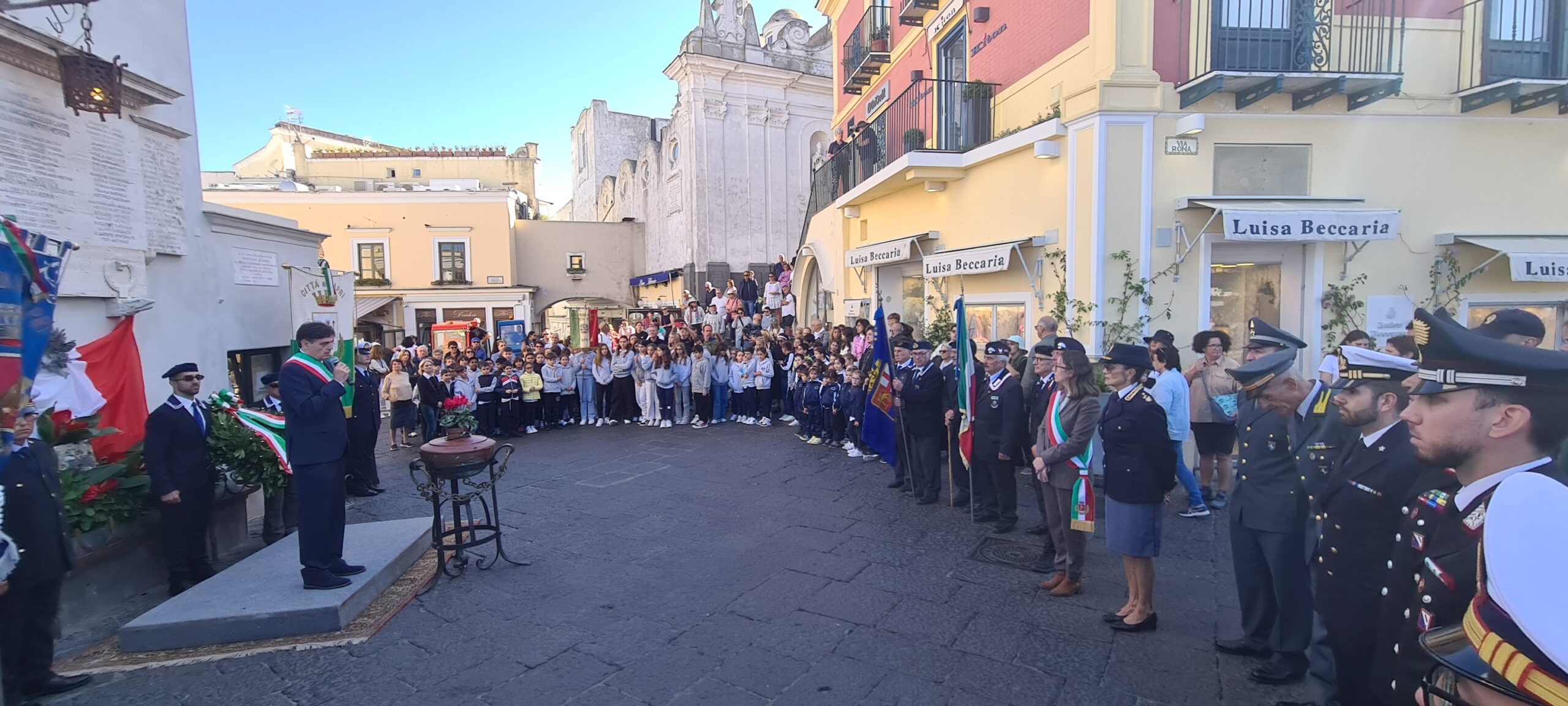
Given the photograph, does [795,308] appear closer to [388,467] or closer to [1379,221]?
[388,467]

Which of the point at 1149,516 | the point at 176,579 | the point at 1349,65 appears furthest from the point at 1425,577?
the point at 1349,65

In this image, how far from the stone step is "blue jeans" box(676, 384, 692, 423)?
7955 millimetres

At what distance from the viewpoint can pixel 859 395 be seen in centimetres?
1009

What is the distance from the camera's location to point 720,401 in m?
13.7

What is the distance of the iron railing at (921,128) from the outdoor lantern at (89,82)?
901 centimetres

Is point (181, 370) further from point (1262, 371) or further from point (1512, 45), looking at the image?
point (1512, 45)

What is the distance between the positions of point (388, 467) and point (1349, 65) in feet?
44.8

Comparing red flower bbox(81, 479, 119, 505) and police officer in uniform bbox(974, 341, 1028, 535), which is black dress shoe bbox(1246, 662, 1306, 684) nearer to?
police officer in uniform bbox(974, 341, 1028, 535)

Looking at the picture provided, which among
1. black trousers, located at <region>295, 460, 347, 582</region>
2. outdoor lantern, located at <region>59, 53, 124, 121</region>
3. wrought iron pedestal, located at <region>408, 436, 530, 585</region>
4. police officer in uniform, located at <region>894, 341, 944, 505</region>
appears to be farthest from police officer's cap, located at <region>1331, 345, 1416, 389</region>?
outdoor lantern, located at <region>59, 53, 124, 121</region>

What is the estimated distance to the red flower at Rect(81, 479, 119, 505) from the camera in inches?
199

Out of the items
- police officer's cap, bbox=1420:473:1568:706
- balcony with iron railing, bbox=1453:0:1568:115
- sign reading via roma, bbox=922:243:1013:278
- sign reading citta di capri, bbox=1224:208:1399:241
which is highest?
balcony with iron railing, bbox=1453:0:1568:115

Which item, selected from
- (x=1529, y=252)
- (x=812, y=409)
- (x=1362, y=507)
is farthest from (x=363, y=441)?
(x=1529, y=252)

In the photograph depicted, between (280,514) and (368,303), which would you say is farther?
(368,303)

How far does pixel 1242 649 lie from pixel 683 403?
10.7 meters
